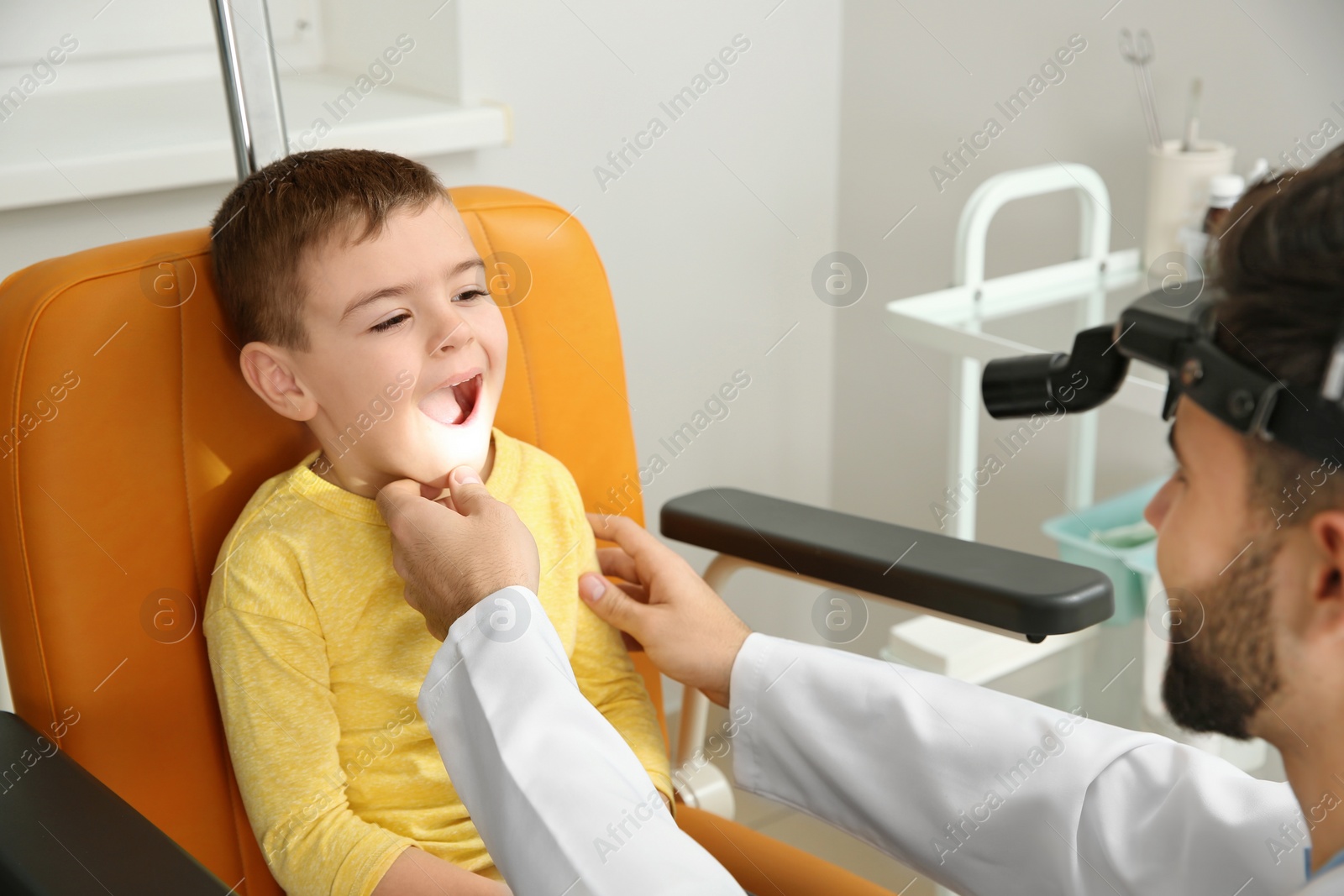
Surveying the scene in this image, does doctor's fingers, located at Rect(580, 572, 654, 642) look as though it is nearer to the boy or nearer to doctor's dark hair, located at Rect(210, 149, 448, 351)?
the boy

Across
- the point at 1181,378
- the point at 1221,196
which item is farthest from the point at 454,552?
the point at 1221,196

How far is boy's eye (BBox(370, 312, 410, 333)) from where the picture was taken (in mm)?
1001

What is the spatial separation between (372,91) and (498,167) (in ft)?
0.71

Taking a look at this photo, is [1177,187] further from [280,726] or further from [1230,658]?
[280,726]

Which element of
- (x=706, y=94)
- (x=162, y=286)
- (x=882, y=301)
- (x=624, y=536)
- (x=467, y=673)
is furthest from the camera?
(x=882, y=301)

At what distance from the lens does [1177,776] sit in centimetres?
88

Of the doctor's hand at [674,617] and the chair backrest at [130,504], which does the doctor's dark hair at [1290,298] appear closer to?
the doctor's hand at [674,617]

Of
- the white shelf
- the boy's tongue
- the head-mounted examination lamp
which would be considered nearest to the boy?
the boy's tongue

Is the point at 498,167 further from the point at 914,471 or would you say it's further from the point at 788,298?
the point at 914,471

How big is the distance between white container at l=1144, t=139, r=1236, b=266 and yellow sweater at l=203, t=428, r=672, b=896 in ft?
3.33

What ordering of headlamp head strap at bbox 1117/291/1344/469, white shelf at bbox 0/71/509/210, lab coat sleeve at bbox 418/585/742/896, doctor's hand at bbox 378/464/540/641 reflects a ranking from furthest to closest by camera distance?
white shelf at bbox 0/71/509/210
doctor's hand at bbox 378/464/540/641
lab coat sleeve at bbox 418/585/742/896
headlamp head strap at bbox 1117/291/1344/469

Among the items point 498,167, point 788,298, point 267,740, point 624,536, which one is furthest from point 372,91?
point 267,740

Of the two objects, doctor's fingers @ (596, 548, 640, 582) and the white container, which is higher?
the white container

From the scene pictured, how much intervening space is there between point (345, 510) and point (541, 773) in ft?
1.08
